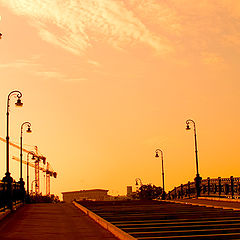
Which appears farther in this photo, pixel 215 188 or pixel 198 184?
pixel 198 184

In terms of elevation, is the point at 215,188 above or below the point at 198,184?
below

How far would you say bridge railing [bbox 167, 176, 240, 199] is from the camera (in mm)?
36625

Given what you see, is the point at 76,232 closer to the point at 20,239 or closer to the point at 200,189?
the point at 20,239

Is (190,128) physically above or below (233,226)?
above

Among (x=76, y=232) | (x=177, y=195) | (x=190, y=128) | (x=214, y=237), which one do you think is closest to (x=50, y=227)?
(x=76, y=232)

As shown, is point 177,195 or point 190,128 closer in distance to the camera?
point 190,128

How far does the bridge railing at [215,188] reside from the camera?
36625 mm

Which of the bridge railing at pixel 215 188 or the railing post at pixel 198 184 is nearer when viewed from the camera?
the bridge railing at pixel 215 188

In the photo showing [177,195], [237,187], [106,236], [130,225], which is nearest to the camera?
[106,236]

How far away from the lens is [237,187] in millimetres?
36312

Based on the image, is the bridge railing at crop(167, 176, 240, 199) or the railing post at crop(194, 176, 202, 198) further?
the railing post at crop(194, 176, 202, 198)

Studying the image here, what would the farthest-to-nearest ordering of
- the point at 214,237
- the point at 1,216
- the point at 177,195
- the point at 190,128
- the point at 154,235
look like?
1. the point at 177,195
2. the point at 190,128
3. the point at 1,216
4. the point at 154,235
5. the point at 214,237

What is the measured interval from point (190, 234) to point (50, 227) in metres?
5.93

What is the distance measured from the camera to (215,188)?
41.0 m
